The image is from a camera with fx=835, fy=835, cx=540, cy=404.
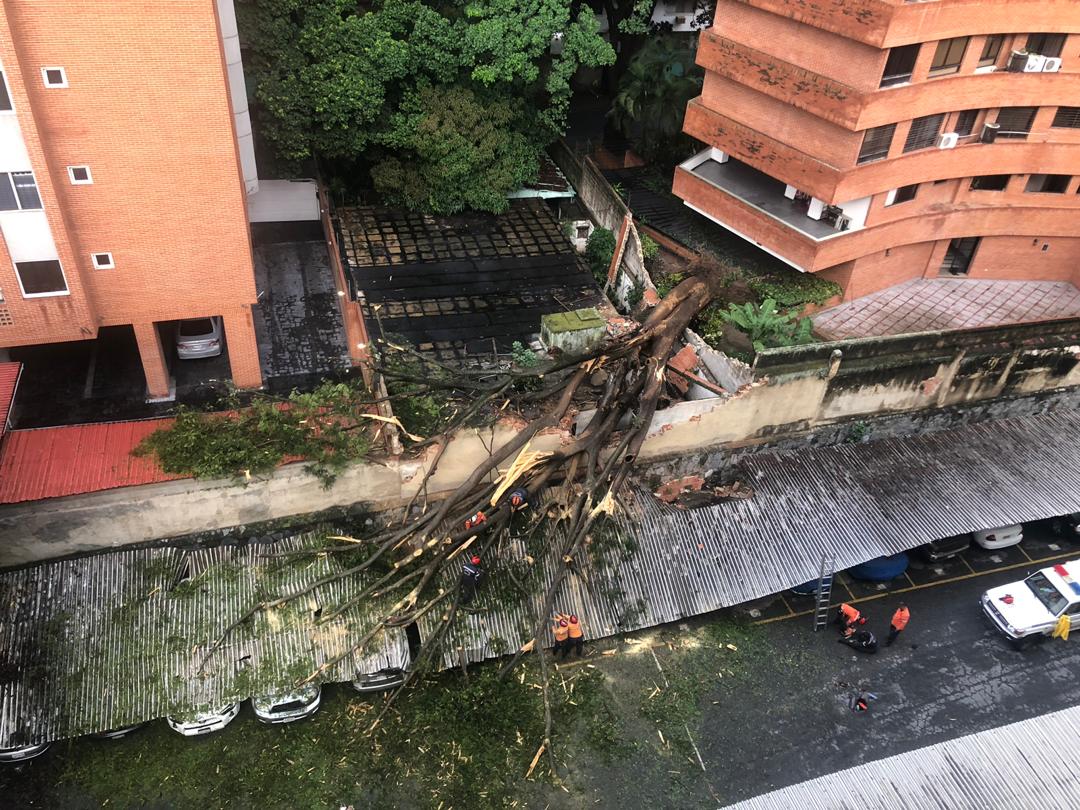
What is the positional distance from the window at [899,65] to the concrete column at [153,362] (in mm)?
20477

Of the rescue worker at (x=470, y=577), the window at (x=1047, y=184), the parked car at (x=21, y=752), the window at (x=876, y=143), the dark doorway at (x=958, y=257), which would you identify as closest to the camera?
the parked car at (x=21, y=752)

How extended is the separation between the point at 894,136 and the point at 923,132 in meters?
1.37

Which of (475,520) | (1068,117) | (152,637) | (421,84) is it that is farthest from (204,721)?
(1068,117)

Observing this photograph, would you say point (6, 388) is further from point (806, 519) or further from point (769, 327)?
point (806, 519)

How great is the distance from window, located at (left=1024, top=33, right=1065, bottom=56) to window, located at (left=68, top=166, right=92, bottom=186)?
81.2 ft

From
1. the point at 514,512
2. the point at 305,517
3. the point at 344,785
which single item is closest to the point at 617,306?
the point at 514,512

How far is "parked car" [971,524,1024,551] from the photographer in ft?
72.0

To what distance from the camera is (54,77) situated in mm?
17625

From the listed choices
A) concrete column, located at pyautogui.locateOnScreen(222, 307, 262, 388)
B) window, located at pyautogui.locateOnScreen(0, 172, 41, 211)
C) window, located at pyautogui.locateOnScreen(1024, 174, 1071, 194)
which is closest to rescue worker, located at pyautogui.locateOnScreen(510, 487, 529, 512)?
concrete column, located at pyautogui.locateOnScreen(222, 307, 262, 388)

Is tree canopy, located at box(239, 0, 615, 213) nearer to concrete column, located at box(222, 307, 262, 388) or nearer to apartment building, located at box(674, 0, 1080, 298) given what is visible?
apartment building, located at box(674, 0, 1080, 298)

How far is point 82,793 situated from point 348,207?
18.9m

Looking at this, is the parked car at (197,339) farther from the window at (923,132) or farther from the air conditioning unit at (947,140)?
the air conditioning unit at (947,140)

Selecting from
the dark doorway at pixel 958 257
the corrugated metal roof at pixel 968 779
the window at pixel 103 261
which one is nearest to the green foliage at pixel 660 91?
the dark doorway at pixel 958 257

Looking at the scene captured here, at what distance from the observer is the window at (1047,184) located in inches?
1041
